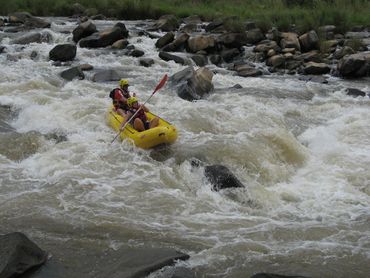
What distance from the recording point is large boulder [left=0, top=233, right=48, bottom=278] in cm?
453

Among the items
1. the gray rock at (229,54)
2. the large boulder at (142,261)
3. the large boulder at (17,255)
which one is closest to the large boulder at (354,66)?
the gray rock at (229,54)

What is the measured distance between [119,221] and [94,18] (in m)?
19.6

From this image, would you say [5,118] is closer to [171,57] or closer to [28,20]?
[171,57]

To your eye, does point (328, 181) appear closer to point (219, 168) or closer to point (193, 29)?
point (219, 168)

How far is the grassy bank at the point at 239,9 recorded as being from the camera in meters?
19.6

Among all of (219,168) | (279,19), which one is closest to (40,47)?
(279,19)

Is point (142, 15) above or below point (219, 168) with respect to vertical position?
below

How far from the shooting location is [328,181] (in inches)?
300

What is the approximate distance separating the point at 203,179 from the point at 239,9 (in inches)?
766

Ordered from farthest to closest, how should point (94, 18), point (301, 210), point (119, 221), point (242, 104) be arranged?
point (94, 18), point (242, 104), point (301, 210), point (119, 221)

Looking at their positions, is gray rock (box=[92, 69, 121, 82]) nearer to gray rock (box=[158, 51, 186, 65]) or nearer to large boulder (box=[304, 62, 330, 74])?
gray rock (box=[158, 51, 186, 65])

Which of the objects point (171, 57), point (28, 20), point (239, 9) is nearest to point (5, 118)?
point (171, 57)

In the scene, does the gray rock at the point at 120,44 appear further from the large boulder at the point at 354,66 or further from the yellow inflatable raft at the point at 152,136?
the yellow inflatable raft at the point at 152,136

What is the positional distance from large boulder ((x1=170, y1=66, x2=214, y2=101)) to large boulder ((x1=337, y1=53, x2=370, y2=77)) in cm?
399
